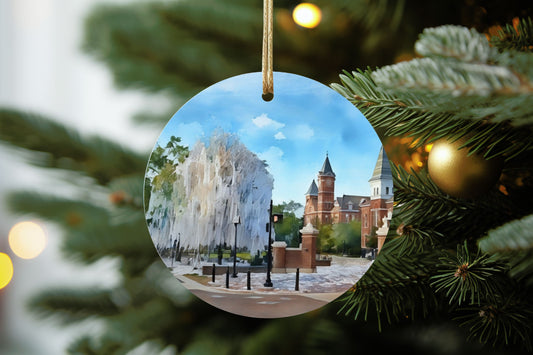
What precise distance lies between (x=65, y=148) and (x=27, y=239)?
64 cm

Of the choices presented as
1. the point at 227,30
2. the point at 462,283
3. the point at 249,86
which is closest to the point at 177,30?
the point at 227,30

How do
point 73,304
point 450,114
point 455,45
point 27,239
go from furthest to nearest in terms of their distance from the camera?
point 27,239 < point 73,304 < point 450,114 < point 455,45

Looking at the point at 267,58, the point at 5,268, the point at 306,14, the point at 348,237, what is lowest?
the point at 5,268

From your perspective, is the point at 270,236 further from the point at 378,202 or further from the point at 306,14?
the point at 306,14

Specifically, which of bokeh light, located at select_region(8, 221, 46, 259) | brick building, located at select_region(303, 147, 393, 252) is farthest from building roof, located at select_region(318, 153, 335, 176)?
bokeh light, located at select_region(8, 221, 46, 259)

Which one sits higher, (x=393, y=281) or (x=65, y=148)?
(x=65, y=148)

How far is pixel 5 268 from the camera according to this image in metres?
0.97

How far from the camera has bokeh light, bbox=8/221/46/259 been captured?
3.06 feet

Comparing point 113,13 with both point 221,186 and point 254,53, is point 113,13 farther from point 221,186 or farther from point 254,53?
point 221,186

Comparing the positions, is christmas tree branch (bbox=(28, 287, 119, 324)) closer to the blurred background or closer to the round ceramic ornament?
the blurred background

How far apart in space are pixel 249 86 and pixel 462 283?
189mm

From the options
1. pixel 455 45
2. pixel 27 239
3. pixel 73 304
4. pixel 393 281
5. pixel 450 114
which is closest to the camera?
pixel 455 45

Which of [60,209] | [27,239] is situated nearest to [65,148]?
[60,209]

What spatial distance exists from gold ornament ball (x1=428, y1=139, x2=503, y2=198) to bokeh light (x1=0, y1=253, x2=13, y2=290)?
984mm
